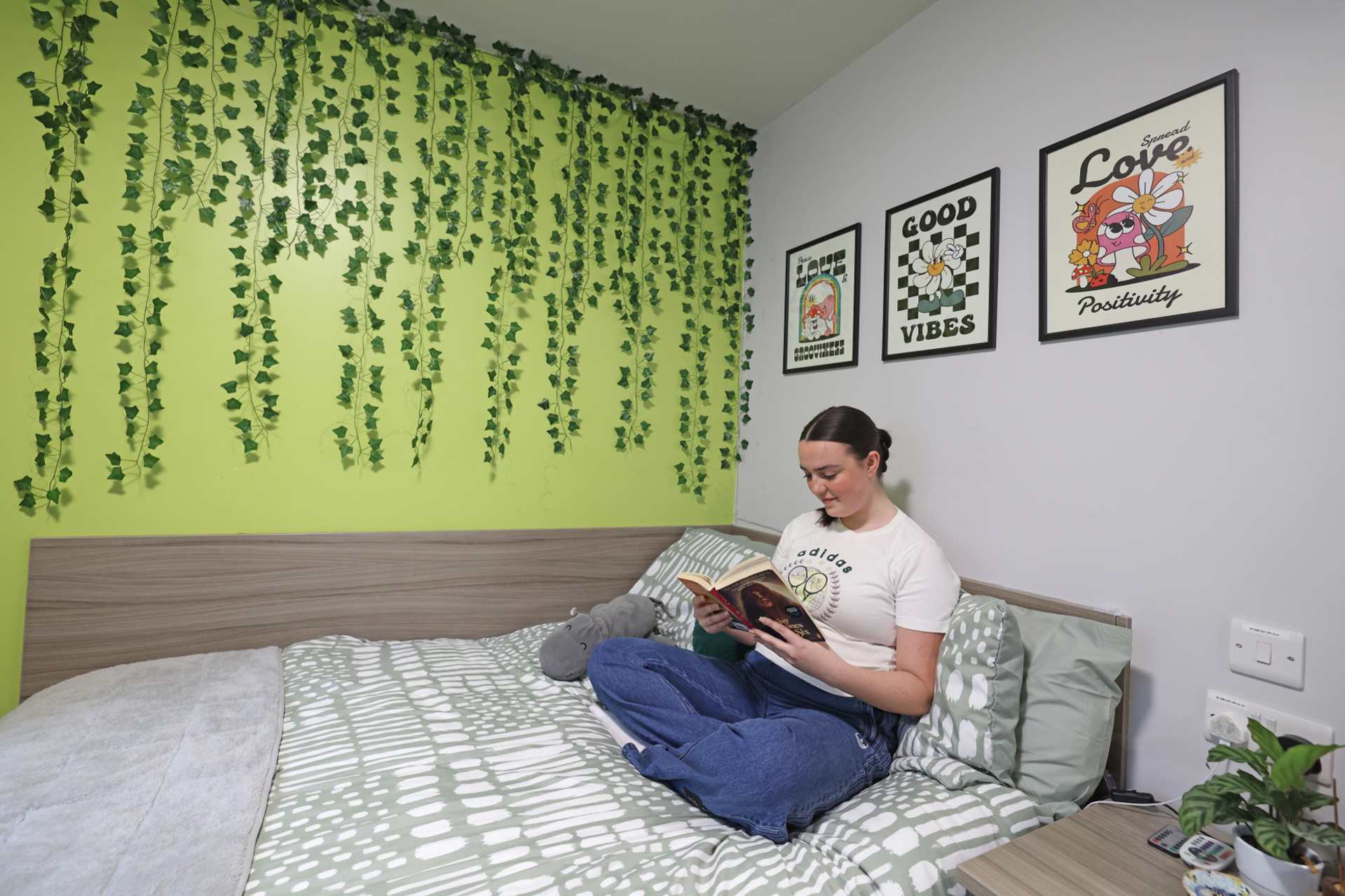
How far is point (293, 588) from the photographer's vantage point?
1904 mm

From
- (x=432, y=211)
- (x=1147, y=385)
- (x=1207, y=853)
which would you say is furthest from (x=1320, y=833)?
(x=432, y=211)

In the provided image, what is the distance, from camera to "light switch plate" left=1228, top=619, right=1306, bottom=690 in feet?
3.54

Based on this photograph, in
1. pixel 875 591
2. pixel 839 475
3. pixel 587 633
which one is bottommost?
pixel 587 633

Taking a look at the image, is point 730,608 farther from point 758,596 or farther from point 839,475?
point 839,475

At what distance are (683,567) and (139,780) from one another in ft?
4.85

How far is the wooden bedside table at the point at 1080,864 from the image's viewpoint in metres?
0.90

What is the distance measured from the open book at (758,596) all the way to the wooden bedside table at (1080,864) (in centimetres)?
45

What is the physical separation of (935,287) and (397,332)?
5.45ft

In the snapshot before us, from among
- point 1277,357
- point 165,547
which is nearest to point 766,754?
point 1277,357

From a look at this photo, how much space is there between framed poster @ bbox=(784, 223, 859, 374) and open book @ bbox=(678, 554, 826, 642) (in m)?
1.06

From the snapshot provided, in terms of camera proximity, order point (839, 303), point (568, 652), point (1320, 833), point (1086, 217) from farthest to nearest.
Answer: point (839, 303), point (568, 652), point (1086, 217), point (1320, 833)

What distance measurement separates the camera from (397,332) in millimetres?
2045

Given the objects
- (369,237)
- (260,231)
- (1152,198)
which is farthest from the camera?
(369,237)

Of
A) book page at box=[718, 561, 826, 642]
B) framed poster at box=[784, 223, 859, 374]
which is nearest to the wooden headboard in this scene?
book page at box=[718, 561, 826, 642]
